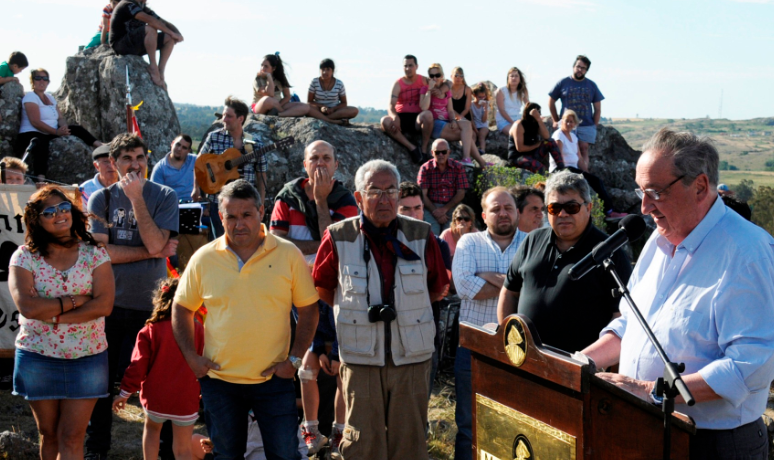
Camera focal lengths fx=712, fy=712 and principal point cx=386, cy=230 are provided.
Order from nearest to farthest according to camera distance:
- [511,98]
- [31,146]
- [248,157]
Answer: [248,157]
[31,146]
[511,98]

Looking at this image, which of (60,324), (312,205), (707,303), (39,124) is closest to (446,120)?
(39,124)

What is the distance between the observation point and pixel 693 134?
2559mm

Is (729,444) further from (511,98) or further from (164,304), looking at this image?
(511,98)

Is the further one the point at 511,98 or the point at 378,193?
the point at 511,98

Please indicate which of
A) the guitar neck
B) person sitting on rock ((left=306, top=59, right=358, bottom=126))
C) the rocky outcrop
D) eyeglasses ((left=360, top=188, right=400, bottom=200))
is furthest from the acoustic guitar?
eyeglasses ((left=360, top=188, right=400, bottom=200))

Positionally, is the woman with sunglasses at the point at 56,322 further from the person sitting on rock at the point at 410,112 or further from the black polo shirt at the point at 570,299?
the person sitting on rock at the point at 410,112

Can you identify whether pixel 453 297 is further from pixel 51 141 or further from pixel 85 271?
pixel 51 141

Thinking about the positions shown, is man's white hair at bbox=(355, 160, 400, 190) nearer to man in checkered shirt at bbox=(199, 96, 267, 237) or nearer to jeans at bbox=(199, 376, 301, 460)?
jeans at bbox=(199, 376, 301, 460)

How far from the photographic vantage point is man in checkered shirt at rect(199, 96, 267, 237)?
797 centimetres

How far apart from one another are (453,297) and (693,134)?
523 centimetres

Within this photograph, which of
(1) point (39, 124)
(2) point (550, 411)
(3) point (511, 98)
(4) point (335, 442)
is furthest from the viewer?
(3) point (511, 98)

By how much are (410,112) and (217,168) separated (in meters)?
3.68

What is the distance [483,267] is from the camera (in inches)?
198

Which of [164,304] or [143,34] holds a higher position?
[143,34]
